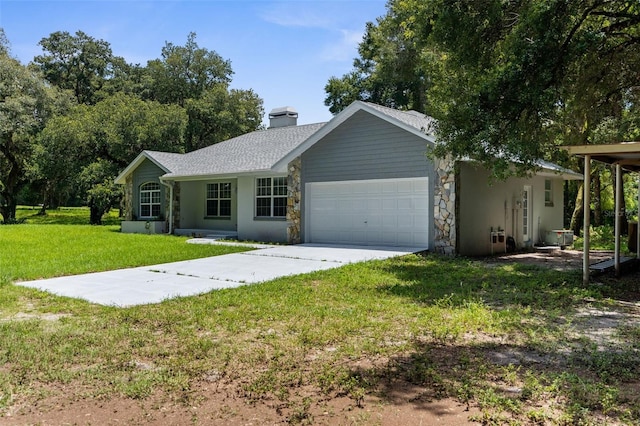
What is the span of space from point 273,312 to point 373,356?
83.4 inches

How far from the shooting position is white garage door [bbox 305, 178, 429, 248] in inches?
527

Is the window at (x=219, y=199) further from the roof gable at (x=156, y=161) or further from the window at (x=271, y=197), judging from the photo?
the window at (x=271, y=197)

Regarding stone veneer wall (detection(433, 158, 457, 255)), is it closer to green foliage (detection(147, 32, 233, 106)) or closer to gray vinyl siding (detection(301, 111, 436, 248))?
gray vinyl siding (detection(301, 111, 436, 248))

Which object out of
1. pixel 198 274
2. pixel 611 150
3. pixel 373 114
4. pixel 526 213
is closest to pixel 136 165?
pixel 373 114

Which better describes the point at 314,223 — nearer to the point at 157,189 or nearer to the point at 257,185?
the point at 257,185

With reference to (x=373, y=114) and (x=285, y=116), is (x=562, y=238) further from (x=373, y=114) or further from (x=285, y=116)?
(x=285, y=116)

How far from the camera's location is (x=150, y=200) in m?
22.0

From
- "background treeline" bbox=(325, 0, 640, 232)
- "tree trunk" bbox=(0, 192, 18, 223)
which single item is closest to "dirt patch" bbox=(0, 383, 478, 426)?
"background treeline" bbox=(325, 0, 640, 232)

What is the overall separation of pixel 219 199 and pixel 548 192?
13.1 meters

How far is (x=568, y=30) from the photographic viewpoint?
7.81 m

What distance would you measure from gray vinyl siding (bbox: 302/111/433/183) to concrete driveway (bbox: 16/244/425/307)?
2.26m

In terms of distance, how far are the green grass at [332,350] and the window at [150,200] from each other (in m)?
14.1

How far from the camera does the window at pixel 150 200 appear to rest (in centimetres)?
2170

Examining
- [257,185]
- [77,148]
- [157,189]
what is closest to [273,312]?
[257,185]
